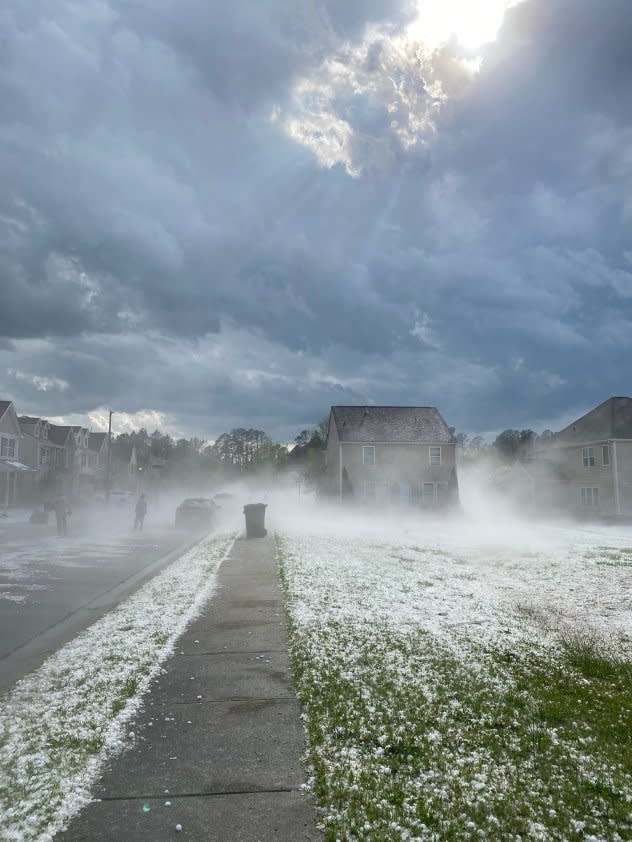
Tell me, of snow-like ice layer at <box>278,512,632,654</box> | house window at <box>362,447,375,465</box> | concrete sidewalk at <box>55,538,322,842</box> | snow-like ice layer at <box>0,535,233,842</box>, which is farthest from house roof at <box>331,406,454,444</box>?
concrete sidewalk at <box>55,538,322,842</box>

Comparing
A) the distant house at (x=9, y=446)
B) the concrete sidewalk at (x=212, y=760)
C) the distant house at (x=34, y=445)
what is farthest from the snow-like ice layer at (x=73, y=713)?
the distant house at (x=34, y=445)

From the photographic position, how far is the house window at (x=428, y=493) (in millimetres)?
44156

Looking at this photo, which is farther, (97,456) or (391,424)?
(97,456)

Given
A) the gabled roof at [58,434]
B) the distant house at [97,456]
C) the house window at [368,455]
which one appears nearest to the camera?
the house window at [368,455]

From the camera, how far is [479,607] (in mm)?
9312

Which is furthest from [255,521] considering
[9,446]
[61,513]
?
[9,446]

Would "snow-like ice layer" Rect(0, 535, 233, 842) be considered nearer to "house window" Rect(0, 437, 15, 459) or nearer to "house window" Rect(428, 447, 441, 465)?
"house window" Rect(428, 447, 441, 465)

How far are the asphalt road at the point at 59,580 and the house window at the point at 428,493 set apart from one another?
22.5 m

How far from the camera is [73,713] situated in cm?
512

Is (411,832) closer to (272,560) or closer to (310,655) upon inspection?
(310,655)

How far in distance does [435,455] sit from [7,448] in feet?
112

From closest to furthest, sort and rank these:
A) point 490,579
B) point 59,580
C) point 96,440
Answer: point 490,579
point 59,580
point 96,440

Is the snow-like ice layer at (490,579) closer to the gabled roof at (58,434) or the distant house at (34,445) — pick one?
the distant house at (34,445)

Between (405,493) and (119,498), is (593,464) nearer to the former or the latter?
(405,493)
